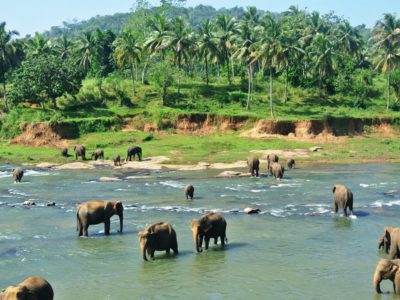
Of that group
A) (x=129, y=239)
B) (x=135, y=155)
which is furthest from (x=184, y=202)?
(x=135, y=155)

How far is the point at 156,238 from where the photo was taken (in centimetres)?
1938

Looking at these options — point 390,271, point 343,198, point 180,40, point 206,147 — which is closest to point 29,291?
point 390,271

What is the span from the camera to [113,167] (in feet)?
154

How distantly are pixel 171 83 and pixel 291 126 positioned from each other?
14.8 meters

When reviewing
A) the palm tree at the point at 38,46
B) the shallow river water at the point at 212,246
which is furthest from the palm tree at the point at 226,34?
the shallow river water at the point at 212,246

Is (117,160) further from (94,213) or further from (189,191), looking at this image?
(94,213)

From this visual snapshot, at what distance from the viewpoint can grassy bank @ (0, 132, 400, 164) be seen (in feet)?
165

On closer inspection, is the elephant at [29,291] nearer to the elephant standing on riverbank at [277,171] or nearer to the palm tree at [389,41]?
the elephant standing on riverbank at [277,171]

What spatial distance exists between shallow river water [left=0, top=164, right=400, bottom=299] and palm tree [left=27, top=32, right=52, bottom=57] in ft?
121

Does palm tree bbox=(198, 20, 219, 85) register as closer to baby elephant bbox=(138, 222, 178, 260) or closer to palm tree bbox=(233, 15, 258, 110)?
palm tree bbox=(233, 15, 258, 110)

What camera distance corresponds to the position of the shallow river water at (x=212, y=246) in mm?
17156

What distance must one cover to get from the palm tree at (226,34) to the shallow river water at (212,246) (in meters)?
36.0

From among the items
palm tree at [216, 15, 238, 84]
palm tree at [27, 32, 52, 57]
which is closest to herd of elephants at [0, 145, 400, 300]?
palm tree at [216, 15, 238, 84]

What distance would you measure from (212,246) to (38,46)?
2236 inches
